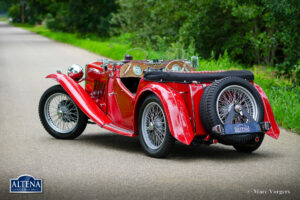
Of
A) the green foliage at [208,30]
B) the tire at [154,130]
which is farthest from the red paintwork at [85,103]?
the green foliage at [208,30]

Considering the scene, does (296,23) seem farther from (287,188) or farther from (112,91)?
(287,188)

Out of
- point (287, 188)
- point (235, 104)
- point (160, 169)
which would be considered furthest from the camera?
point (235, 104)

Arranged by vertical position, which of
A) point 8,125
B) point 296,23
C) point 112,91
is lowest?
point 8,125

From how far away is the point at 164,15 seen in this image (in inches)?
858

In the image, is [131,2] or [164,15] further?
[131,2]

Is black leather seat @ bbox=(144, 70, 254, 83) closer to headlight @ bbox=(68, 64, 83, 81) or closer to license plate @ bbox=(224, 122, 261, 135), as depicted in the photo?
license plate @ bbox=(224, 122, 261, 135)

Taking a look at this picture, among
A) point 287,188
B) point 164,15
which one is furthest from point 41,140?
point 164,15

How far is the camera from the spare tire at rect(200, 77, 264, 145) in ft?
20.9

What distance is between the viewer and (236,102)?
6.56 m

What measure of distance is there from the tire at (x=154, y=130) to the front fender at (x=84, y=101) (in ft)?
2.91

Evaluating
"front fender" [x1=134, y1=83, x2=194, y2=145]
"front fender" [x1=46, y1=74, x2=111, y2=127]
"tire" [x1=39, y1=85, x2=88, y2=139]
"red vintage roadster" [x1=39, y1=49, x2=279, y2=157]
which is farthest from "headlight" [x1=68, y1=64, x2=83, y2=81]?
"front fender" [x1=134, y1=83, x2=194, y2=145]

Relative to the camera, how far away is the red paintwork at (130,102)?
642 centimetres

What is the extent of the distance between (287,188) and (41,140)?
12.6ft

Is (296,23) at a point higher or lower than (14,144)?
higher
